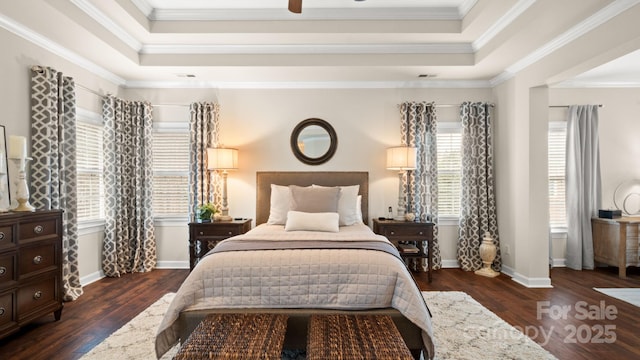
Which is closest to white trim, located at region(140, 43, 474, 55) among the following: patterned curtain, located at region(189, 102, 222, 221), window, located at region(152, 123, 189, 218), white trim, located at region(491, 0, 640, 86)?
white trim, located at region(491, 0, 640, 86)

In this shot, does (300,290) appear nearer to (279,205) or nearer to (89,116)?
(279,205)

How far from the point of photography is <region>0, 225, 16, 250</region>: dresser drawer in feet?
8.59

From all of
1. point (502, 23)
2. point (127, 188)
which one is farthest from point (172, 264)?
point (502, 23)

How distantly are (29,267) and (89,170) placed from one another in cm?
182

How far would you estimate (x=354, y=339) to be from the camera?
1.93 m

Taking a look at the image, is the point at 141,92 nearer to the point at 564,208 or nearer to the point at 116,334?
the point at 116,334

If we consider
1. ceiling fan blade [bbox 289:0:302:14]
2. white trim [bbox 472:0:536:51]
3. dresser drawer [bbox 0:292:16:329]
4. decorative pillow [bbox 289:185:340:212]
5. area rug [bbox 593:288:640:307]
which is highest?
white trim [bbox 472:0:536:51]

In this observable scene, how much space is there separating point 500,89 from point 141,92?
5.15 m

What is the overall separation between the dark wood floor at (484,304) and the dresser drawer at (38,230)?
2.64 feet

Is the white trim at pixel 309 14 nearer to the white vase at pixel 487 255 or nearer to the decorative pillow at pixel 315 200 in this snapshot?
the decorative pillow at pixel 315 200

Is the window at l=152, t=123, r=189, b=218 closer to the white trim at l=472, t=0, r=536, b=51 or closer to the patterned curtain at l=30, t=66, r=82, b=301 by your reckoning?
the patterned curtain at l=30, t=66, r=82, b=301

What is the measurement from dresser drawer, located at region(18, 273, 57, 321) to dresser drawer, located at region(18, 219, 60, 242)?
0.38m

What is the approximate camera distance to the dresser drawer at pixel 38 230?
2824mm

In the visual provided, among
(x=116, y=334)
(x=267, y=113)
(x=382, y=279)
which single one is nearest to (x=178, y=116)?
(x=267, y=113)
